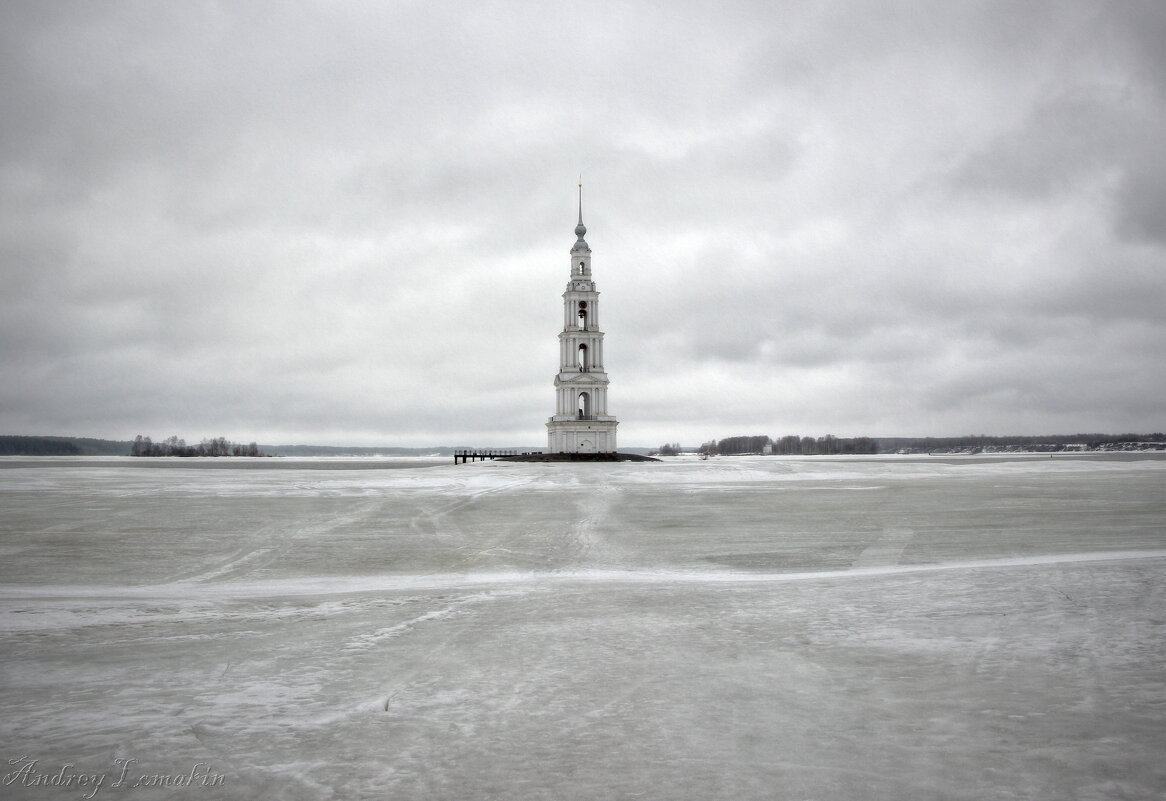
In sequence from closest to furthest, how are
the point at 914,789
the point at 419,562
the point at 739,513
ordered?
the point at 914,789
the point at 419,562
the point at 739,513

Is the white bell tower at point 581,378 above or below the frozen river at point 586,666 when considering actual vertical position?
above

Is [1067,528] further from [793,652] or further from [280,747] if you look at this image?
[280,747]

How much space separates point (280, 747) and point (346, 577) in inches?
343

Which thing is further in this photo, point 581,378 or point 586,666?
point 581,378

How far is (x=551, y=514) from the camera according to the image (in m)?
23.2

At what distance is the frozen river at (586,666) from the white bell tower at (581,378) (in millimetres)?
80146

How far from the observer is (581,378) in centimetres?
10138

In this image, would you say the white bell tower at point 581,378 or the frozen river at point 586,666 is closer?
the frozen river at point 586,666

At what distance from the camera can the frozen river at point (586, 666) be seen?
202 inches

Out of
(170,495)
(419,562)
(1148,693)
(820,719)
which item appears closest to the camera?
(820,719)

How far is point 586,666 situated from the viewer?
776 cm

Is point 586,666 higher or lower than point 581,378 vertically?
lower

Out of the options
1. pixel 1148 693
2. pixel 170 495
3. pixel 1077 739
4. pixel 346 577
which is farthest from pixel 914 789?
pixel 170 495

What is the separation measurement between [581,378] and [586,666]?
93798mm
